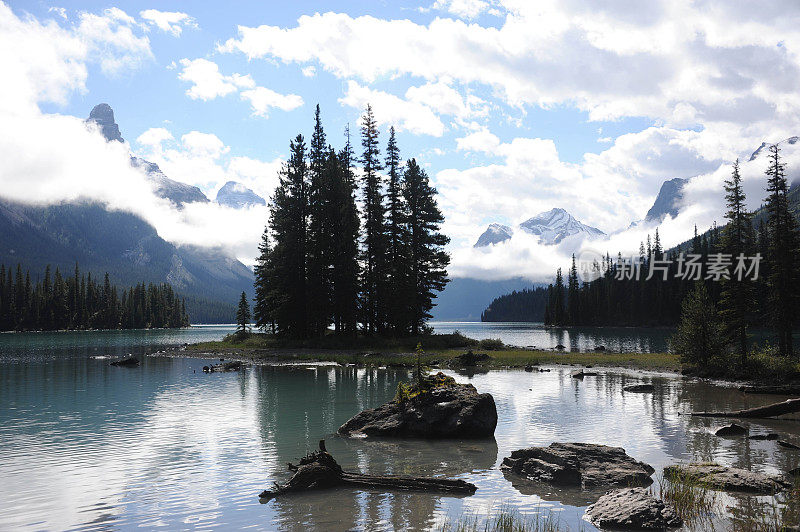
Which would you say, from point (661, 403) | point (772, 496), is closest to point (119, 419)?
point (772, 496)

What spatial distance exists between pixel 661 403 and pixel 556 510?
750 inches

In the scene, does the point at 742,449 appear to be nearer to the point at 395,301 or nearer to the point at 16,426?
the point at 16,426

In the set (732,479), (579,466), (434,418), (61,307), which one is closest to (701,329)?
(434,418)

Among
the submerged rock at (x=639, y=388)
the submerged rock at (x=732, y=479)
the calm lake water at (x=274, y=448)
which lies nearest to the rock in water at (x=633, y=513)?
the calm lake water at (x=274, y=448)

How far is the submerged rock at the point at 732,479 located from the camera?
12680mm

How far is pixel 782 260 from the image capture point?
47906mm

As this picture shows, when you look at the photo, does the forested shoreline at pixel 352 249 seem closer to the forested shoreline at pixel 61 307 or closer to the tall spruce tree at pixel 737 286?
the tall spruce tree at pixel 737 286

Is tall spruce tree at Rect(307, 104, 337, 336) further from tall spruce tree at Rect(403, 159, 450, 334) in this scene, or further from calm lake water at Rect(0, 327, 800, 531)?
calm lake water at Rect(0, 327, 800, 531)

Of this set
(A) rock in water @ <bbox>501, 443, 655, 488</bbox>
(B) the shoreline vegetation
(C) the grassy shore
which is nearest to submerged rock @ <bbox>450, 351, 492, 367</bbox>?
(B) the shoreline vegetation

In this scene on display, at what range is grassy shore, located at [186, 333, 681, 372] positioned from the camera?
47.5 m

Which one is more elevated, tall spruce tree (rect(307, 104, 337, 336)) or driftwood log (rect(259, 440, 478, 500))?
tall spruce tree (rect(307, 104, 337, 336))

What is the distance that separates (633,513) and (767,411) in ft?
54.6

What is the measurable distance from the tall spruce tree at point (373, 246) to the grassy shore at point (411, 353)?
4489 millimetres

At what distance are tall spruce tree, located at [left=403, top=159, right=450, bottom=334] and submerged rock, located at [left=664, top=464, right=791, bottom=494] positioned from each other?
53145mm
